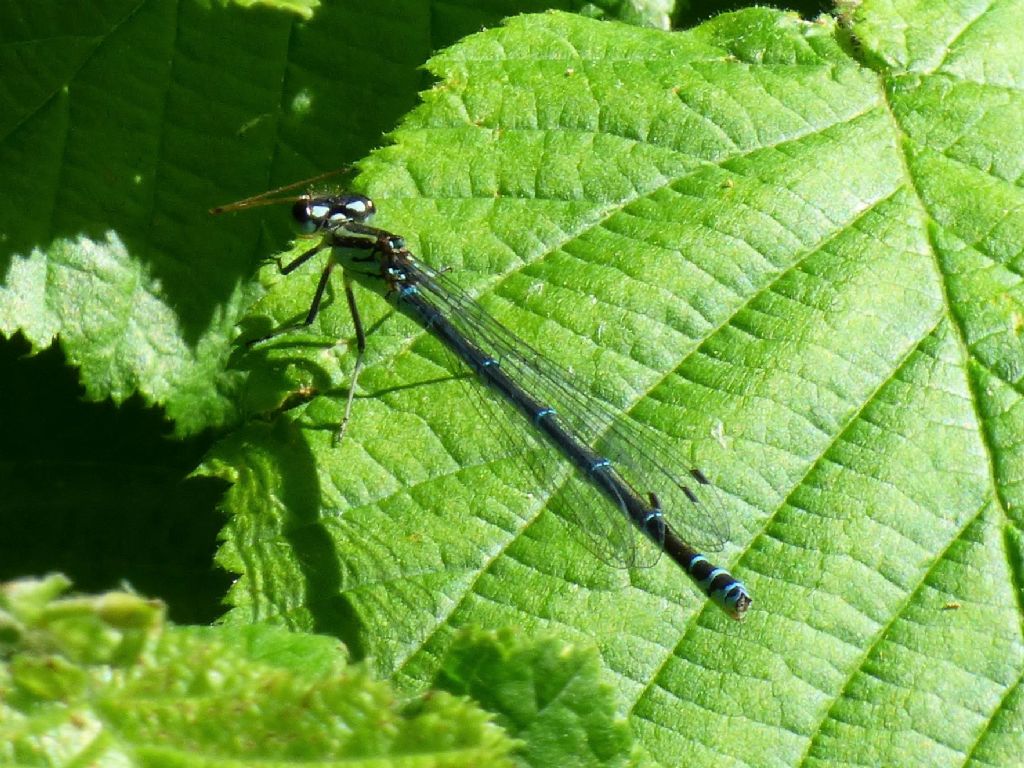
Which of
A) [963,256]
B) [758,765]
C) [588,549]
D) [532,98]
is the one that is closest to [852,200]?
[963,256]

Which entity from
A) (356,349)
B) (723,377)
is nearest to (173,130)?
(356,349)

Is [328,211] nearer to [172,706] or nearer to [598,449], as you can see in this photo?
[598,449]

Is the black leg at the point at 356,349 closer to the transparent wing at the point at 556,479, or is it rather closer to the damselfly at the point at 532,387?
the damselfly at the point at 532,387

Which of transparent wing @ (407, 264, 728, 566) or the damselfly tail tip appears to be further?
Answer: transparent wing @ (407, 264, 728, 566)

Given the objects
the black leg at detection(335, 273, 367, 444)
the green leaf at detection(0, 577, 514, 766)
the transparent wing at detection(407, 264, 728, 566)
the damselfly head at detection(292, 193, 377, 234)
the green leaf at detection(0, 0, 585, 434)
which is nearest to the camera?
the green leaf at detection(0, 577, 514, 766)

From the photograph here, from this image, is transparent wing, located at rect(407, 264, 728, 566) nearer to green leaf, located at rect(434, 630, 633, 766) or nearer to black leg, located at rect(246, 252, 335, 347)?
black leg, located at rect(246, 252, 335, 347)

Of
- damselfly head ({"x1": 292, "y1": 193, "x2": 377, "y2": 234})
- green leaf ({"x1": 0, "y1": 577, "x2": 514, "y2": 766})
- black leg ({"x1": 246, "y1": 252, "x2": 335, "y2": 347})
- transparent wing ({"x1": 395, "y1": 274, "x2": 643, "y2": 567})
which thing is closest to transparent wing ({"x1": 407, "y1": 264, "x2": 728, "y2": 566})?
transparent wing ({"x1": 395, "y1": 274, "x2": 643, "y2": 567})
